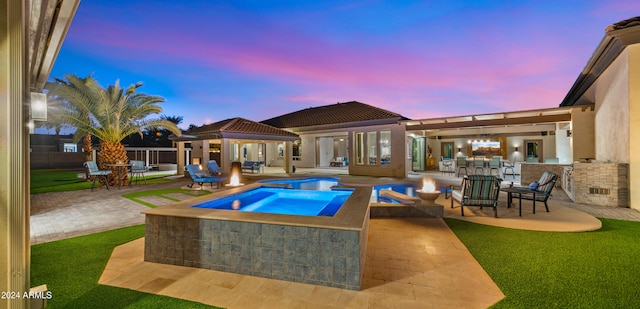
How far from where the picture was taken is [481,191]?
641 centimetres

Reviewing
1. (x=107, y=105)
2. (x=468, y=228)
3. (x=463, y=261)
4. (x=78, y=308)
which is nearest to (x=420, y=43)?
(x=468, y=228)

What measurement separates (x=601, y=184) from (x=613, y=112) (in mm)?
2421

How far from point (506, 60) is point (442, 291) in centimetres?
2053

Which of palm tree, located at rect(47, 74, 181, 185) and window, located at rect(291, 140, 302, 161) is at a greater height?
palm tree, located at rect(47, 74, 181, 185)

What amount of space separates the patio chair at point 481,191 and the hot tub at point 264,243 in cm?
380

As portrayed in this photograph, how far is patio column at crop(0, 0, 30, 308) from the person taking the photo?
1753 millimetres

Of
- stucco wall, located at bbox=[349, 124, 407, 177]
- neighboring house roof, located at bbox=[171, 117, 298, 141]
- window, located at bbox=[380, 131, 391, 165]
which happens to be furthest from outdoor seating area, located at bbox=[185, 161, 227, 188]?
window, located at bbox=[380, 131, 391, 165]

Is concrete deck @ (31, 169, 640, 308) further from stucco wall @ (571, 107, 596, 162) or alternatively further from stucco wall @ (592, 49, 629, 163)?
stucco wall @ (571, 107, 596, 162)

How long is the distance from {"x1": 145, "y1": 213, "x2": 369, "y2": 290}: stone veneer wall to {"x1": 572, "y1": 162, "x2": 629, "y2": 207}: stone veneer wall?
863cm

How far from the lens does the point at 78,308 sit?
2.67 meters

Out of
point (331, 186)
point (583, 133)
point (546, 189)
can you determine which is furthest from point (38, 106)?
point (583, 133)

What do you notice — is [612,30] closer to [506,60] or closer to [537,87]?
[506,60]

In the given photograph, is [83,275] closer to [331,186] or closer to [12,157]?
[12,157]

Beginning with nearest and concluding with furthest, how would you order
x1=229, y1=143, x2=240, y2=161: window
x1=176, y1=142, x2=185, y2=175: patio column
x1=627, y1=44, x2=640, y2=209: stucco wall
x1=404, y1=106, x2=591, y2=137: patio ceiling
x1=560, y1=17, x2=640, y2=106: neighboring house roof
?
x1=560, y1=17, x2=640, y2=106: neighboring house roof → x1=627, y1=44, x2=640, y2=209: stucco wall → x1=404, y1=106, x2=591, y2=137: patio ceiling → x1=176, y1=142, x2=185, y2=175: patio column → x1=229, y1=143, x2=240, y2=161: window
